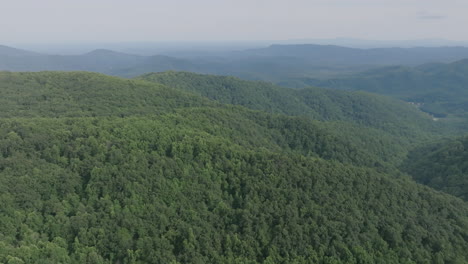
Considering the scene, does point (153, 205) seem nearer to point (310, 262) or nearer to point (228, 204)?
point (228, 204)

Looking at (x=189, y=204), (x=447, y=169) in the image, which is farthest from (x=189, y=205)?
(x=447, y=169)

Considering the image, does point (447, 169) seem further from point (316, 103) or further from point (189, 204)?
point (316, 103)

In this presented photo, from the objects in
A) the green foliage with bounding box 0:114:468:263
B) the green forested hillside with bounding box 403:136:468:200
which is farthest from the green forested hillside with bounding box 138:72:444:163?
the green foliage with bounding box 0:114:468:263

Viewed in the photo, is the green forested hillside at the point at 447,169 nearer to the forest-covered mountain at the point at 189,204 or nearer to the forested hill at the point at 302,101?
the forest-covered mountain at the point at 189,204

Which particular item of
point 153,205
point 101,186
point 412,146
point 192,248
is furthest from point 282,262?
point 412,146

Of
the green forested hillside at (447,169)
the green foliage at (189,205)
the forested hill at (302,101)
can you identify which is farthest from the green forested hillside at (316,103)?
the green foliage at (189,205)
